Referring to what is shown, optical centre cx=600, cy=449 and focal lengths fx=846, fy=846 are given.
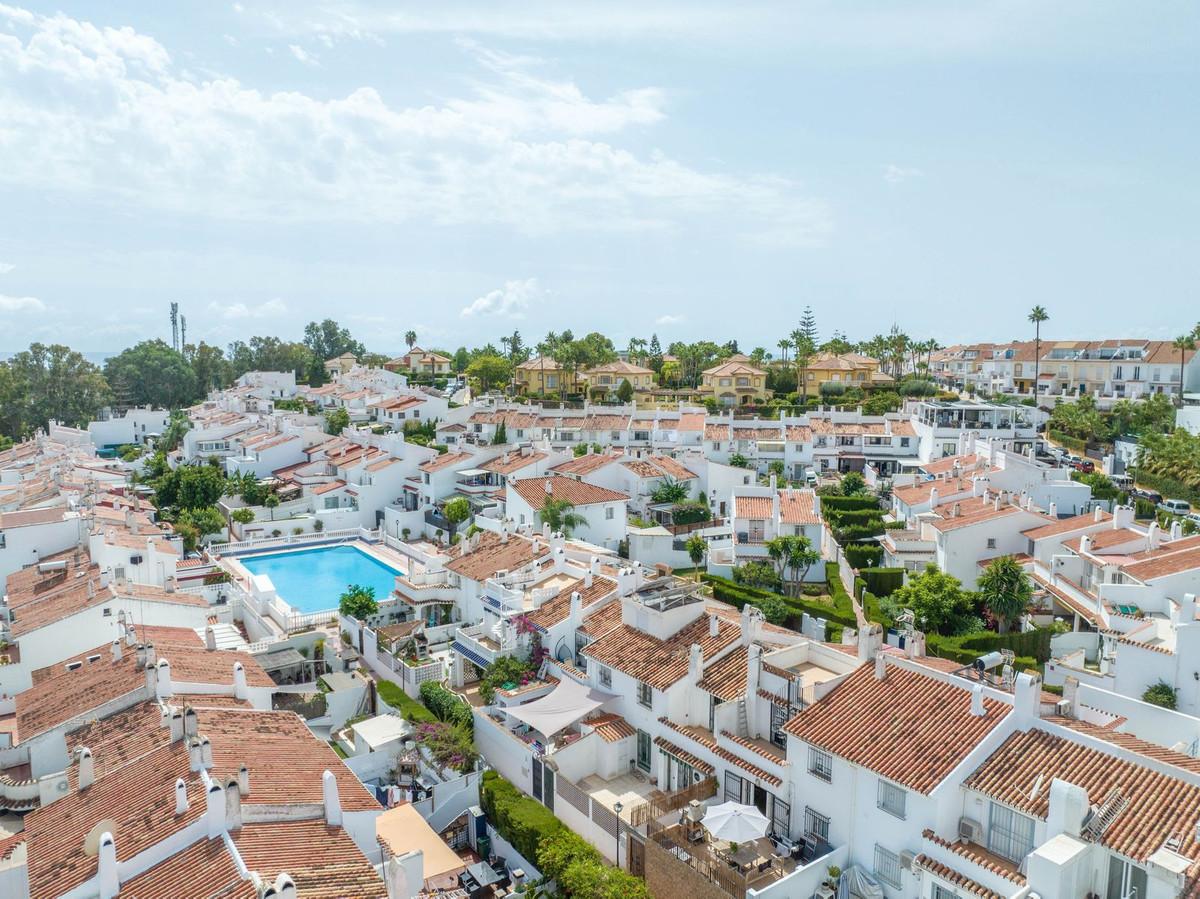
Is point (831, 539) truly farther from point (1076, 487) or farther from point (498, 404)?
point (498, 404)

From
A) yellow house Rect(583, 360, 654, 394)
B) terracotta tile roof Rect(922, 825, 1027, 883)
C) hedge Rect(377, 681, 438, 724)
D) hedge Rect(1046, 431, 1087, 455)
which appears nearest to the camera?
terracotta tile roof Rect(922, 825, 1027, 883)

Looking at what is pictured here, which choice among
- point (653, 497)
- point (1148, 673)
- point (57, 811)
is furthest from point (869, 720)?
point (653, 497)

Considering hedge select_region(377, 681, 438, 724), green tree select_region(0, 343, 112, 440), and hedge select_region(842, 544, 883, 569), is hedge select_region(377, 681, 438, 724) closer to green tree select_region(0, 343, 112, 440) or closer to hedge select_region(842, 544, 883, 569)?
hedge select_region(842, 544, 883, 569)

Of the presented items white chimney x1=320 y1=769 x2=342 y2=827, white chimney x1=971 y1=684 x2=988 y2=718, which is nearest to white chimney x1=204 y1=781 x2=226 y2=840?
white chimney x1=320 y1=769 x2=342 y2=827

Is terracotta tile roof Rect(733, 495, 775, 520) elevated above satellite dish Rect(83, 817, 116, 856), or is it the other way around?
terracotta tile roof Rect(733, 495, 775, 520)

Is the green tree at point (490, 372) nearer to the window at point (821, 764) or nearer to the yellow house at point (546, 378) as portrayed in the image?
the yellow house at point (546, 378)

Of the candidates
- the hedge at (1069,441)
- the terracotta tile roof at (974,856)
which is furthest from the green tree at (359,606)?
the hedge at (1069,441)

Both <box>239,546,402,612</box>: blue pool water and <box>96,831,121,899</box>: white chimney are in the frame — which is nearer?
<box>96,831,121,899</box>: white chimney
